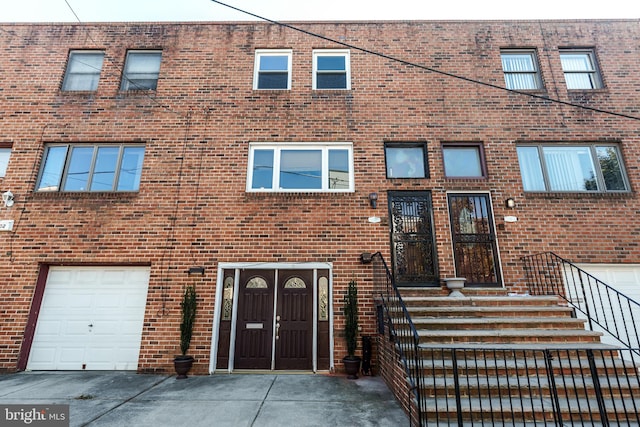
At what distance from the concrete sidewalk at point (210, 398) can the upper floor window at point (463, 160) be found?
487 centimetres

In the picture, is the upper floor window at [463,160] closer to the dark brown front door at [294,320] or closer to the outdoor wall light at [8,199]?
the dark brown front door at [294,320]

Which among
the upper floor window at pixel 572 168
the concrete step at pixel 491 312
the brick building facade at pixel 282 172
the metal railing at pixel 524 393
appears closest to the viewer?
the metal railing at pixel 524 393

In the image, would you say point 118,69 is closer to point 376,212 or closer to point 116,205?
point 116,205

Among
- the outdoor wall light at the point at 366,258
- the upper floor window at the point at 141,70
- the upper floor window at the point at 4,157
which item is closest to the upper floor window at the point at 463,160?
the outdoor wall light at the point at 366,258

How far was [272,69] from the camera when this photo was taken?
823cm

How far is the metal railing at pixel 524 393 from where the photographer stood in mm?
3463

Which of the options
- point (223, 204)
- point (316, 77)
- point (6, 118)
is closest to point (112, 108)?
point (6, 118)

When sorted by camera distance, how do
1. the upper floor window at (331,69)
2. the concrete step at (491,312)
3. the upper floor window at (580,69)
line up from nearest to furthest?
the concrete step at (491,312) < the upper floor window at (580,69) < the upper floor window at (331,69)

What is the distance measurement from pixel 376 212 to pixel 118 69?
7.60 meters

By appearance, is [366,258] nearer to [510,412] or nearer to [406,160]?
[406,160]

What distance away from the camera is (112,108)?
25.2 feet

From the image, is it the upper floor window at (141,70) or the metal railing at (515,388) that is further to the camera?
the upper floor window at (141,70)

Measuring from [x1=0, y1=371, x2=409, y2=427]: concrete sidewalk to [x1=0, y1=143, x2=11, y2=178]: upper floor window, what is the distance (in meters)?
4.62

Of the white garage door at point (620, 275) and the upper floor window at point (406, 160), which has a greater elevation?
the upper floor window at point (406, 160)
